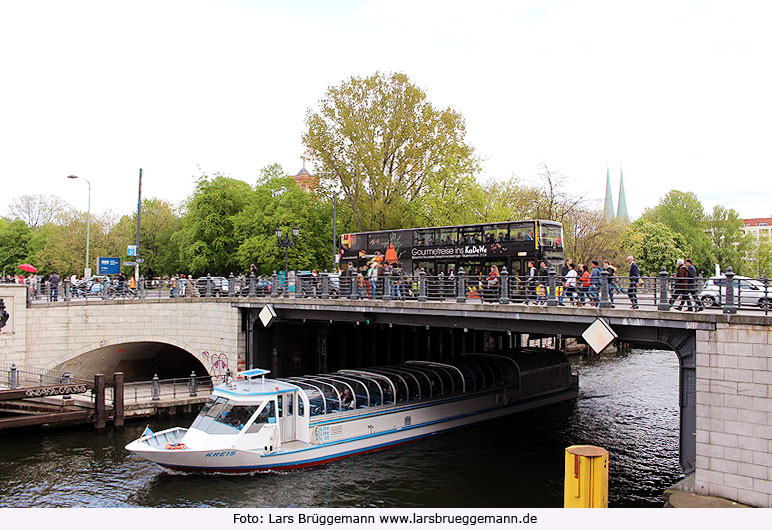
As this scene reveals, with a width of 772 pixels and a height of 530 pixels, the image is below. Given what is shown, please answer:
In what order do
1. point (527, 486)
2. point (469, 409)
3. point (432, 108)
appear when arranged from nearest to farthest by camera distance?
point (527, 486), point (469, 409), point (432, 108)

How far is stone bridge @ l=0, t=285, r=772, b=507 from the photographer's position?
45.2 feet

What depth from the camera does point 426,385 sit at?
80.8 ft

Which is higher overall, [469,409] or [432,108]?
[432,108]

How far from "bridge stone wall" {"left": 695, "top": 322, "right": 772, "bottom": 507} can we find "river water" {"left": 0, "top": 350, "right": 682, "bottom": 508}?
3800mm

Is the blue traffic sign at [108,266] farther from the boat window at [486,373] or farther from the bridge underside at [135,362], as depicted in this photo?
the boat window at [486,373]

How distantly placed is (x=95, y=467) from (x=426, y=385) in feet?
38.8

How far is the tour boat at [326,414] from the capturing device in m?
19.5

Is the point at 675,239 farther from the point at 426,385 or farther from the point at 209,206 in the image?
the point at 426,385

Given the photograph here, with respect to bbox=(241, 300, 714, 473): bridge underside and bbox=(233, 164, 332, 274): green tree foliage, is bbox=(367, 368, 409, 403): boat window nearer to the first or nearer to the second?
bbox=(241, 300, 714, 473): bridge underside

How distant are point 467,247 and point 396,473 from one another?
1405 cm

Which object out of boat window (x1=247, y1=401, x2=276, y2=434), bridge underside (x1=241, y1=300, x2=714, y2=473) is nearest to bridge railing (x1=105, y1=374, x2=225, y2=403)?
bridge underside (x1=241, y1=300, x2=714, y2=473)

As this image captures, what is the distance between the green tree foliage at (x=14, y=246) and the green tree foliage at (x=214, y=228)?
1018 inches

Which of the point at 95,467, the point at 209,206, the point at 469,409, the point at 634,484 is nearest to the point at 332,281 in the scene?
the point at 469,409

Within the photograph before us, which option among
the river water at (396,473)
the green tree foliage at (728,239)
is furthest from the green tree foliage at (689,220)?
the river water at (396,473)
